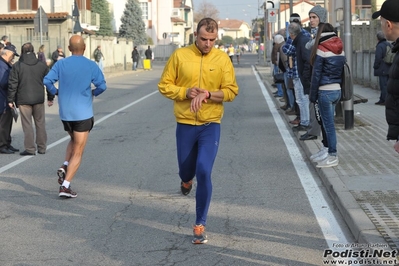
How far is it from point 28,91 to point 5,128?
3.13ft

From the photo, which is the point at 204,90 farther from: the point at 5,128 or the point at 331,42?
the point at 5,128

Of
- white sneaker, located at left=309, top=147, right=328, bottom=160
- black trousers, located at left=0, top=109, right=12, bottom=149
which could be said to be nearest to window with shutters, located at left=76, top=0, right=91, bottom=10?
black trousers, located at left=0, top=109, right=12, bottom=149

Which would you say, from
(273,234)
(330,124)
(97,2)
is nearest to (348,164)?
(330,124)

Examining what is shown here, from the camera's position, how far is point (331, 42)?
34.5ft

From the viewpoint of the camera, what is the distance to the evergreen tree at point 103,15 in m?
81.6

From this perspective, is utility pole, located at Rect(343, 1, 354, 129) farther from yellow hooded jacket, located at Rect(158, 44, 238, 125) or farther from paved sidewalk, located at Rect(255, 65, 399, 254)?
yellow hooded jacket, located at Rect(158, 44, 238, 125)

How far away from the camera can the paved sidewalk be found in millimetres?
6984

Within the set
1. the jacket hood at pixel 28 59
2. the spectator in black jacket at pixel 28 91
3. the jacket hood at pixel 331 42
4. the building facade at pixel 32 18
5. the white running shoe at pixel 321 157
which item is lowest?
the white running shoe at pixel 321 157

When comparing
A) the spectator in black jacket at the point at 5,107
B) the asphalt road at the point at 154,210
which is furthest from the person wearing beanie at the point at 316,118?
the spectator in black jacket at the point at 5,107

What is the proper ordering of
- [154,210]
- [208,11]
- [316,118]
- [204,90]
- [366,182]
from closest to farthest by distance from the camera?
[204,90] → [154,210] → [366,182] → [316,118] → [208,11]

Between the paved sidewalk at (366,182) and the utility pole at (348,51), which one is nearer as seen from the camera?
the paved sidewalk at (366,182)

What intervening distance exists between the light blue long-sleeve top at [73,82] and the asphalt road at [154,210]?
98 cm

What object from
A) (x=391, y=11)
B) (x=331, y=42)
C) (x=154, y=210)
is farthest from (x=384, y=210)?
(x=331, y=42)

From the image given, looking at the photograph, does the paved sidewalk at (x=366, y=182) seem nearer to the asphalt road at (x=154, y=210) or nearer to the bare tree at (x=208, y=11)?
the asphalt road at (x=154, y=210)
